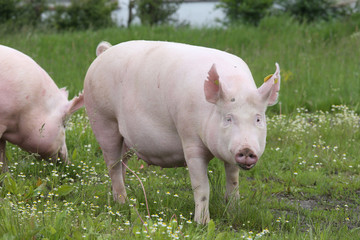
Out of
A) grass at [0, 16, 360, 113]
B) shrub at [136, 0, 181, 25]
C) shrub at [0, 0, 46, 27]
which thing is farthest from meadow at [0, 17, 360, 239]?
shrub at [0, 0, 46, 27]

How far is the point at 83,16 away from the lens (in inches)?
579

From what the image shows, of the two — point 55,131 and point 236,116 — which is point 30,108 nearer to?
point 55,131

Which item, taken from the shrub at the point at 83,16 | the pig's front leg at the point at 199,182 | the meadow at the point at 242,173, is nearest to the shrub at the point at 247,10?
the meadow at the point at 242,173

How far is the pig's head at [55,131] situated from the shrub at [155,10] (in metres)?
9.13

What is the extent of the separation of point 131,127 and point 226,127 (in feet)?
2.86

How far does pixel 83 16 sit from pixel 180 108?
458 inches

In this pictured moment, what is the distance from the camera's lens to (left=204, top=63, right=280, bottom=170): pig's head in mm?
3188

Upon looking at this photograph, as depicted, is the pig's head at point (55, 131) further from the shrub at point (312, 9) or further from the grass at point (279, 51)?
the shrub at point (312, 9)

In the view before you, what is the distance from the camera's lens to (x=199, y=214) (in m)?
3.66

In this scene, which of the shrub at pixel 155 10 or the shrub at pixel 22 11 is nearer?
the shrub at pixel 155 10

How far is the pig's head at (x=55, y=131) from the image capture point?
4789 mm

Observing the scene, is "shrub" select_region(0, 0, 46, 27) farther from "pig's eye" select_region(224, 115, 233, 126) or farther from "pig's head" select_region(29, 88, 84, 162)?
"pig's eye" select_region(224, 115, 233, 126)

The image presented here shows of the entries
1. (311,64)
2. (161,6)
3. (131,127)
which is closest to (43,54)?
(311,64)

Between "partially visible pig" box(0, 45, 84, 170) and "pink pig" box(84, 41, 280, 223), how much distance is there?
564 millimetres
